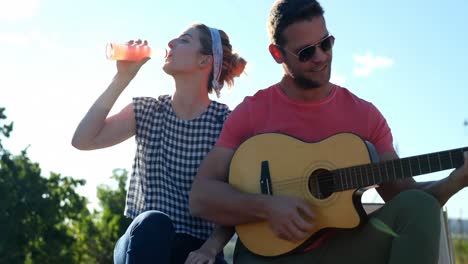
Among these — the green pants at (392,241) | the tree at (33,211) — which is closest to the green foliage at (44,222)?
the tree at (33,211)

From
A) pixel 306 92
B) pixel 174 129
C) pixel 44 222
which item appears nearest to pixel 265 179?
pixel 306 92

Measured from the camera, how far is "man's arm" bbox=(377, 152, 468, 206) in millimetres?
2961

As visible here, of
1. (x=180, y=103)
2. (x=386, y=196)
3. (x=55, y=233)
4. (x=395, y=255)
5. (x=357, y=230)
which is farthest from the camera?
(x=55, y=233)

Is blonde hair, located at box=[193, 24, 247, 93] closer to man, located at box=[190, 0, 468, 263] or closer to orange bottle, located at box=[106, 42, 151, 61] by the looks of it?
orange bottle, located at box=[106, 42, 151, 61]

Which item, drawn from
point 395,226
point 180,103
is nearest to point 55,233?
point 180,103

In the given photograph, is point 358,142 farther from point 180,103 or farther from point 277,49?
point 180,103

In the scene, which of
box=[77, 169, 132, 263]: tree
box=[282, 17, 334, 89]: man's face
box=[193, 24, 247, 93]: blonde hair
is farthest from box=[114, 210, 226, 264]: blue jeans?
box=[77, 169, 132, 263]: tree

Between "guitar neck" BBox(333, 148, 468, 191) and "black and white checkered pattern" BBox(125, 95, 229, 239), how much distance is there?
0.80m

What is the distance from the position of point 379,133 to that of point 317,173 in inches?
14.3

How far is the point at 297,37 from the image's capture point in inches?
137

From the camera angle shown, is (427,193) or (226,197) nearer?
(427,193)

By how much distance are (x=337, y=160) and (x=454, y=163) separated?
19.1 inches

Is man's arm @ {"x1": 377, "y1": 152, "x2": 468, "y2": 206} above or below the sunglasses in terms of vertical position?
below

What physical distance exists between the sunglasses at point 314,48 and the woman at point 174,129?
611 mm
